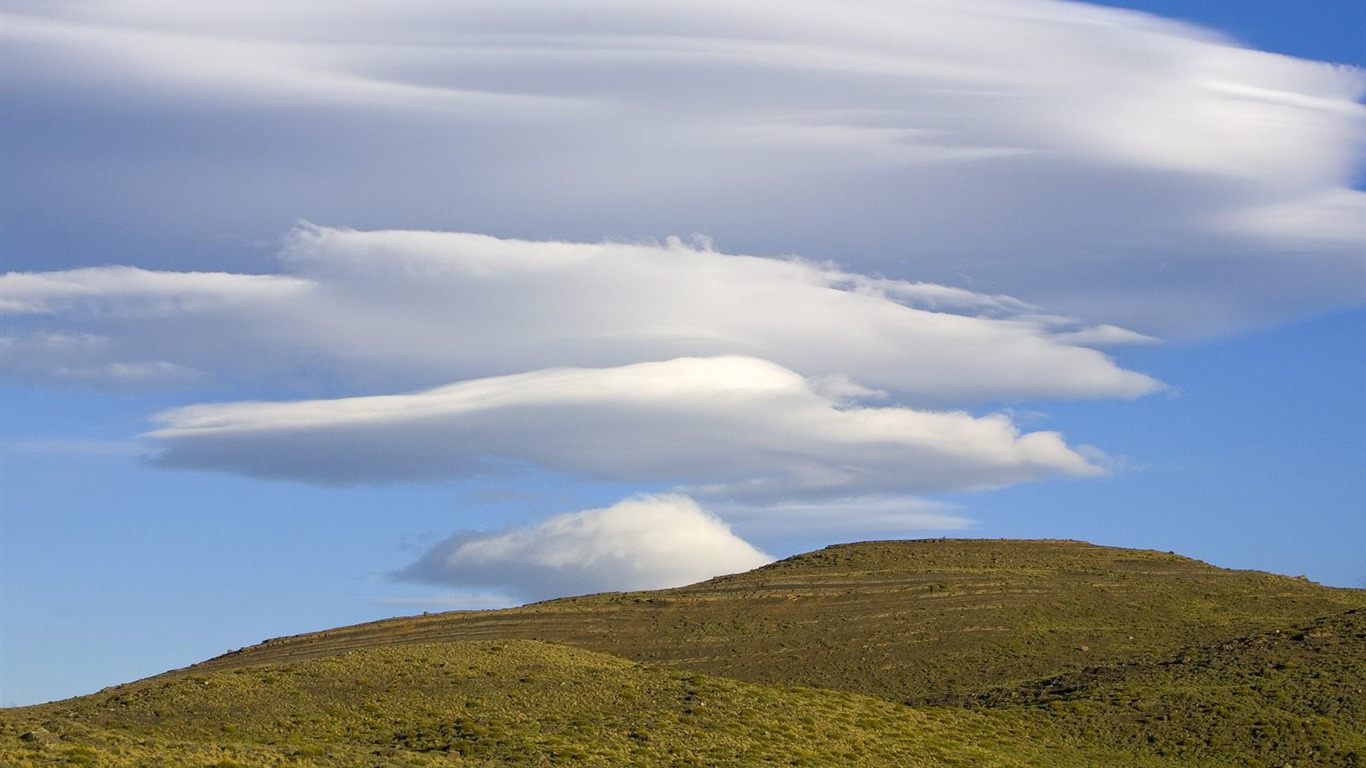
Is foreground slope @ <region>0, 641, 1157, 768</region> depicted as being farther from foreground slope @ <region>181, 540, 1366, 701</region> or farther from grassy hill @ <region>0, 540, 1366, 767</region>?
foreground slope @ <region>181, 540, 1366, 701</region>

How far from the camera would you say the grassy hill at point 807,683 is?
5488 centimetres

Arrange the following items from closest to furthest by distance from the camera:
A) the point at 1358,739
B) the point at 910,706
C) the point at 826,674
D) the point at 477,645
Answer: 1. the point at 1358,739
2. the point at 910,706
3. the point at 477,645
4. the point at 826,674

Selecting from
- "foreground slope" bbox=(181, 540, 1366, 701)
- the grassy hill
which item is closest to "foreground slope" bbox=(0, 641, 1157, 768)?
the grassy hill

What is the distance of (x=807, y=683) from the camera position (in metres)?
77.0

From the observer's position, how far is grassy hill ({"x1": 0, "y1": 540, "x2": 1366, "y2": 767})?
5488 centimetres

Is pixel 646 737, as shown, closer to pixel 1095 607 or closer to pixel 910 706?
pixel 910 706

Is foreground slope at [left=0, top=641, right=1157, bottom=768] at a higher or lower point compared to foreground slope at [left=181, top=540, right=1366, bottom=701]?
lower

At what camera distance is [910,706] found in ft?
222

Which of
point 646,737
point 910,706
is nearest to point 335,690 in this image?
point 646,737

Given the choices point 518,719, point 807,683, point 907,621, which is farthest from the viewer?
point 907,621

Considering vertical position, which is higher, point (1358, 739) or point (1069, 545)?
point (1069, 545)

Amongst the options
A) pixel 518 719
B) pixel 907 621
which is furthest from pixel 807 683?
pixel 518 719

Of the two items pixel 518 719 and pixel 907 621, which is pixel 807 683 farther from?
pixel 518 719

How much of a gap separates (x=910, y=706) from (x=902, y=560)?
1575 inches
